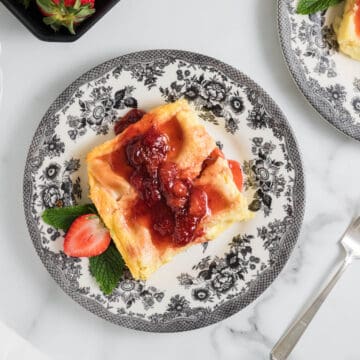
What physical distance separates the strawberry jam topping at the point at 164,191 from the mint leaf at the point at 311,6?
26.1 inches

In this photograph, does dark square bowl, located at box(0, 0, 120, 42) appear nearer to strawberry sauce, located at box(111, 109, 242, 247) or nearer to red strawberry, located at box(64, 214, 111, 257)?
strawberry sauce, located at box(111, 109, 242, 247)

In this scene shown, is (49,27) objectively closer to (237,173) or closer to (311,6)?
(237,173)

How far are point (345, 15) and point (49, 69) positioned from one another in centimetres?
104

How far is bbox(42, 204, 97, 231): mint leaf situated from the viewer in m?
2.10

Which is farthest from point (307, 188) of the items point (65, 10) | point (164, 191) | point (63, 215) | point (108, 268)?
point (65, 10)

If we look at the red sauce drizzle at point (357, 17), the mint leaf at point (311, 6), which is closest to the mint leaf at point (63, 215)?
the mint leaf at point (311, 6)

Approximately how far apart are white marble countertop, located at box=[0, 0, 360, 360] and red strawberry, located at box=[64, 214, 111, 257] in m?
0.21

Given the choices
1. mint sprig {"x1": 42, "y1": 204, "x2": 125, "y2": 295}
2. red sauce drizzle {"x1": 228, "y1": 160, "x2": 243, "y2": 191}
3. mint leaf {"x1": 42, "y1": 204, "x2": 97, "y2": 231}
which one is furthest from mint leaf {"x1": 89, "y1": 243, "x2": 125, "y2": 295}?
red sauce drizzle {"x1": 228, "y1": 160, "x2": 243, "y2": 191}

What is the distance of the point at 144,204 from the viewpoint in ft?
6.71

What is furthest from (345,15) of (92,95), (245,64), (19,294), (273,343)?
(19,294)

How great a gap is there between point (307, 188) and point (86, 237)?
0.80m

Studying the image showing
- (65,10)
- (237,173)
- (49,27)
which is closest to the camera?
(65,10)

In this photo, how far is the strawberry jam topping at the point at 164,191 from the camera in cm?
199

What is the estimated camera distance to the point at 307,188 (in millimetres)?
2256
